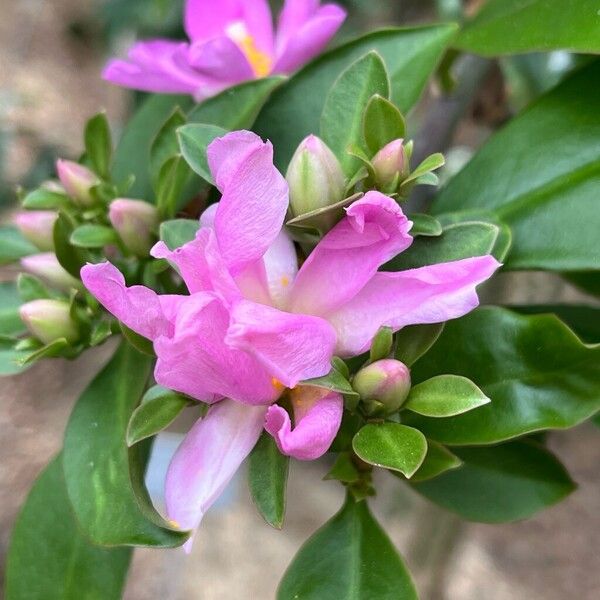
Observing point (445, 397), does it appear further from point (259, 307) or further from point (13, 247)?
point (13, 247)

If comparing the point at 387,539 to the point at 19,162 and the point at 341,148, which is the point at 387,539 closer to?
the point at 341,148

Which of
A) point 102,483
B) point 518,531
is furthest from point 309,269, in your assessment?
point 518,531

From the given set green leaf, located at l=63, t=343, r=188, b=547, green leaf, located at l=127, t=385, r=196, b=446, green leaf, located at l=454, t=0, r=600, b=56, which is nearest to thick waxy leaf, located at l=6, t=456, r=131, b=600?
green leaf, located at l=63, t=343, r=188, b=547

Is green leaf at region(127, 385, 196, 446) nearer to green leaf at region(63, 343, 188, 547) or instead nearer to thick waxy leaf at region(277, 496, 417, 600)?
green leaf at region(63, 343, 188, 547)

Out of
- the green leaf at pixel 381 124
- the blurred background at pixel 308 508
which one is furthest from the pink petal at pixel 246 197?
the blurred background at pixel 308 508

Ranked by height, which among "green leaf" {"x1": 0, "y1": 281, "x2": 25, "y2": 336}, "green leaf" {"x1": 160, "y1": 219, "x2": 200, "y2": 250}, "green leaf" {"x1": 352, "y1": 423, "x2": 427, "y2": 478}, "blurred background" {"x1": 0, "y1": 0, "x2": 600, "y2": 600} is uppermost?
"green leaf" {"x1": 160, "y1": 219, "x2": 200, "y2": 250}
